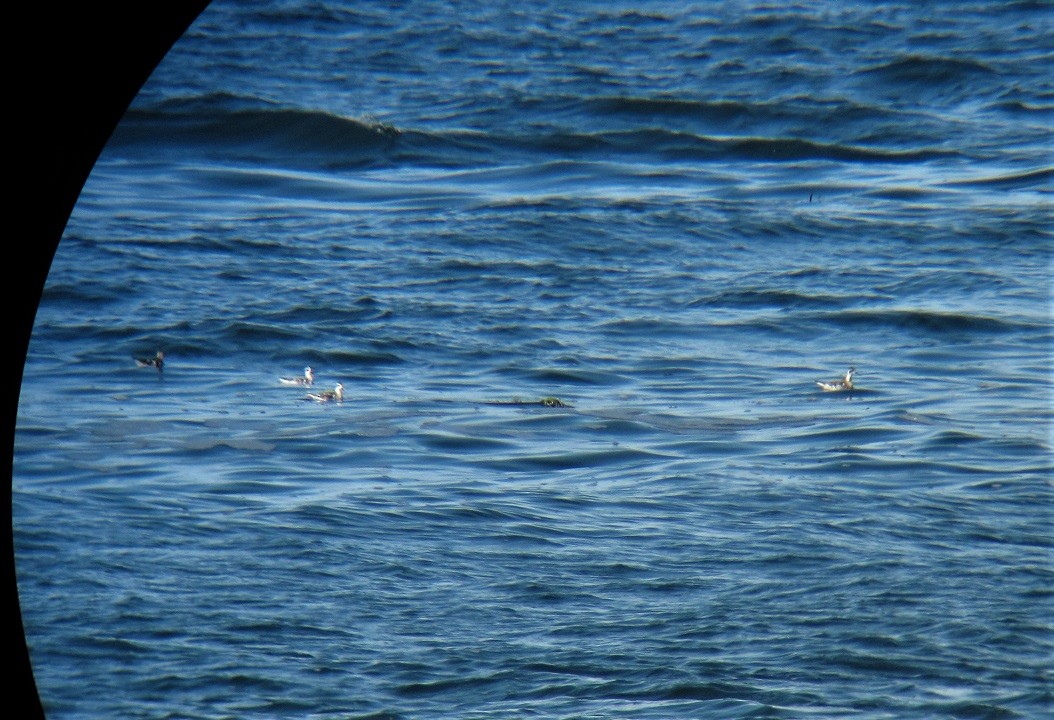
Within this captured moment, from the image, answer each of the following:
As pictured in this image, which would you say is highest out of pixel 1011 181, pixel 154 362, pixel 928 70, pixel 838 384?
pixel 928 70

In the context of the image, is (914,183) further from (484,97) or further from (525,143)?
(484,97)

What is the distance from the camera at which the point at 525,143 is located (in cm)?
1194

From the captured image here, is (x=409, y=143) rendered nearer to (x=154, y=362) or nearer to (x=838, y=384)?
(x=154, y=362)

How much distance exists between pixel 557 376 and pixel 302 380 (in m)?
1.40

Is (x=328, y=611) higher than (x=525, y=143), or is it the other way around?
(x=525, y=143)

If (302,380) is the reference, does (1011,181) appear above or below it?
above

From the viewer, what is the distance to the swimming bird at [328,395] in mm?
6641

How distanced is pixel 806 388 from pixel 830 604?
289 centimetres

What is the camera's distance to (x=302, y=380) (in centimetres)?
704

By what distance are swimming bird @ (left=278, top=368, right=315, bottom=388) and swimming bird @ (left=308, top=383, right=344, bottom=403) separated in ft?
0.65

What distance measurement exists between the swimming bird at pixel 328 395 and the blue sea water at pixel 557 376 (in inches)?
4.0

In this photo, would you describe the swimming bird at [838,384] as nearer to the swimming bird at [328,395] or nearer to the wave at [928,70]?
the swimming bird at [328,395]

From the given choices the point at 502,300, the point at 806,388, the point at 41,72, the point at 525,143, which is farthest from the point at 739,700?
the point at 525,143

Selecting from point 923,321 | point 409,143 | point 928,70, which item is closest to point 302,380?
point 923,321
